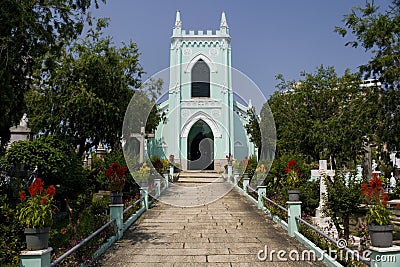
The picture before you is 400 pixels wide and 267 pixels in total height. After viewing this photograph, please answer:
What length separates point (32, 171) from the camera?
29.0ft

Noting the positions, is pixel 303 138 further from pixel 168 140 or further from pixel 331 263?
pixel 331 263

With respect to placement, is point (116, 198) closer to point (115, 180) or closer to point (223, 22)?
point (115, 180)

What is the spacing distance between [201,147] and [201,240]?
2115cm

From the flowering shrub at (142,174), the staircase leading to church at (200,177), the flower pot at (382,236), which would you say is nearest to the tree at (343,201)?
the flower pot at (382,236)

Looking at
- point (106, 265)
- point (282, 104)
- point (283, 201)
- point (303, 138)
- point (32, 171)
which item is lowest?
point (106, 265)

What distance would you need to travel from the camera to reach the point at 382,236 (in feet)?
15.5

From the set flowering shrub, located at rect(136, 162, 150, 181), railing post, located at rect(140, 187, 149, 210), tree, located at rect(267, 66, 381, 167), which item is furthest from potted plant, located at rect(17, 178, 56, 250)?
tree, located at rect(267, 66, 381, 167)

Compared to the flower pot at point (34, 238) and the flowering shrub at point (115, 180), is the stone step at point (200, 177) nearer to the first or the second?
the flowering shrub at point (115, 180)

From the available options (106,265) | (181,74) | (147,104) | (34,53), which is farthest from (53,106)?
(181,74)

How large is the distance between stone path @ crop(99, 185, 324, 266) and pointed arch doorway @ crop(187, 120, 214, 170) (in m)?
15.6

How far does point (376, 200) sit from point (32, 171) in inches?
289

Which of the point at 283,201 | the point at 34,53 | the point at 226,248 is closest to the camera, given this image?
the point at 34,53

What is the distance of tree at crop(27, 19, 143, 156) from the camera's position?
12.7 metres

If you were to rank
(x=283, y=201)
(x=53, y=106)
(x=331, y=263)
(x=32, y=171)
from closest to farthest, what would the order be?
(x=331, y=263), (x=32, y=171), (x=283, y=201), (x=53, y=106)
